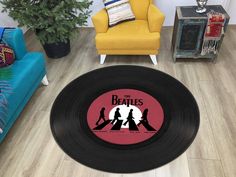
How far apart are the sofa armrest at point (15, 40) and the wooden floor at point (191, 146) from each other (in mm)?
510

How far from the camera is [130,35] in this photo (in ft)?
8.83

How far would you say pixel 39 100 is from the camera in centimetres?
249

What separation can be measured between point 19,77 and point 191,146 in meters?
1.70

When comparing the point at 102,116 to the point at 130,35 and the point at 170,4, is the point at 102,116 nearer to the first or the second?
the point at 130,35

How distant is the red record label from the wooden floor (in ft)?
1.11

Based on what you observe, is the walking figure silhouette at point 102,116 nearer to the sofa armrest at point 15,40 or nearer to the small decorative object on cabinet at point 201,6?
the sofa armrest at point 15,40

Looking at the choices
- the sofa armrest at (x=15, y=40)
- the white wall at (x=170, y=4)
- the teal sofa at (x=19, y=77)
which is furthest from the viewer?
the white wall at (x=170, y=4)

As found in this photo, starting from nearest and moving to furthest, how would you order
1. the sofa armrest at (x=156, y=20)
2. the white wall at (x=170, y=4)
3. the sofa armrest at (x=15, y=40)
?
the sofa armrest at (x=15, y=40) < the sofa armrest at (x=156, y=20) < the white wall at (x=170, y=4)

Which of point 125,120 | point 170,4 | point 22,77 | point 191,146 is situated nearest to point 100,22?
point 22,77

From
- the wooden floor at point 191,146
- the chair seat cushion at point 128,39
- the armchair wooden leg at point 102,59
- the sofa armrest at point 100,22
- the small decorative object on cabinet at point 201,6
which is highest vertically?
the small decorative object on cabinet at point 201,6

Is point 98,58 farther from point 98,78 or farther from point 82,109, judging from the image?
point 82,109

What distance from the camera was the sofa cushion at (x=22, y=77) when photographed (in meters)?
1.99

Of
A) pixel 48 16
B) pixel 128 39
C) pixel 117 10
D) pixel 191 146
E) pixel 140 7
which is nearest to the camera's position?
pixel 191 146

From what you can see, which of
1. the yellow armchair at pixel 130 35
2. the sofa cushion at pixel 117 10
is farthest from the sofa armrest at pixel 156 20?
the sofa cushion at pixel 117 10
